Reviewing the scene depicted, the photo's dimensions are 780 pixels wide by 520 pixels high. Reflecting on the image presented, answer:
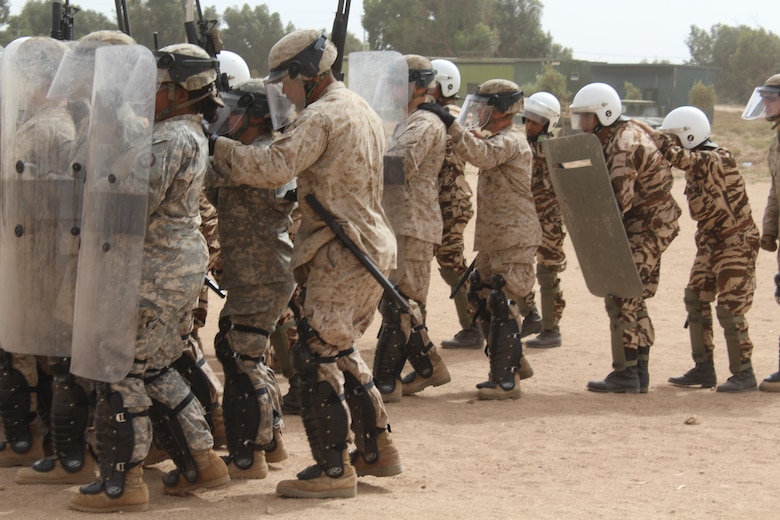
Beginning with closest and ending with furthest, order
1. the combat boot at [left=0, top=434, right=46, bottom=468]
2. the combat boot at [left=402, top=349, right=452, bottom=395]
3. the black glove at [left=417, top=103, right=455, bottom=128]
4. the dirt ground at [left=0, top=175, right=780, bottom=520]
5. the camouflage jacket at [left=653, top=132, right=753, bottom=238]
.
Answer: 1. the dirt ground at [left=0, top=175, right=780, bottom=520]
2. the combat boot at [left=0, top=434, right=46, bottom=468]
3. the black glove at [left=417, top=103, right=455, bottom=128]
4. the combat boot at [left=402, top=349, right=452, bottom=395]
5. the camouflage jacket at [left=653, top=132, right=753, bottom=238]

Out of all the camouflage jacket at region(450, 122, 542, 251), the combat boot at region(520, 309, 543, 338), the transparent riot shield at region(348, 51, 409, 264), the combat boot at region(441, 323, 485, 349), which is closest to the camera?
the transparent riot shield at region(348, 51, 409, 264)

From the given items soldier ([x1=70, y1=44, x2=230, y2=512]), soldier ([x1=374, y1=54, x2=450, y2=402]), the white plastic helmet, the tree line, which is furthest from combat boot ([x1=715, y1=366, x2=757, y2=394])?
the tree line

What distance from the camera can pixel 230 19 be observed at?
1961 inches

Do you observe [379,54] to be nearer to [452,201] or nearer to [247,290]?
[247,290]

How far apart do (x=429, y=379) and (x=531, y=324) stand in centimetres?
248

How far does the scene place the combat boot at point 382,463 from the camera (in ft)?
18.7

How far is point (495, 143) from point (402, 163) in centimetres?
79

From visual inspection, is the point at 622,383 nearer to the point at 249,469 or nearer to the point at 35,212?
the point at 249,469

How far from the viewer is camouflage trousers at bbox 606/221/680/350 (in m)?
8.16

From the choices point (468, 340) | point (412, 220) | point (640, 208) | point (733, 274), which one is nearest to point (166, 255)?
point (412, 220)

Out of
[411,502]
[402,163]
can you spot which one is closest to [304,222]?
[411,502]

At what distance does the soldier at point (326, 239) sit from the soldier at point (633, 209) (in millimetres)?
3001

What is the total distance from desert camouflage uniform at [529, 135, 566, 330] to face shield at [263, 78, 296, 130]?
474 cm

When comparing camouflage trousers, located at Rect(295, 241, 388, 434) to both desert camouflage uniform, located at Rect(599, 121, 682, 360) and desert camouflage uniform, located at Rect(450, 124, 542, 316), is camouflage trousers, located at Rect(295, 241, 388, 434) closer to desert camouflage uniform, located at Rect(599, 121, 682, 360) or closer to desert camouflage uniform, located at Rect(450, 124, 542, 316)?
desert camouflage uniform, located at Rect(450, 124, 542, 316)
